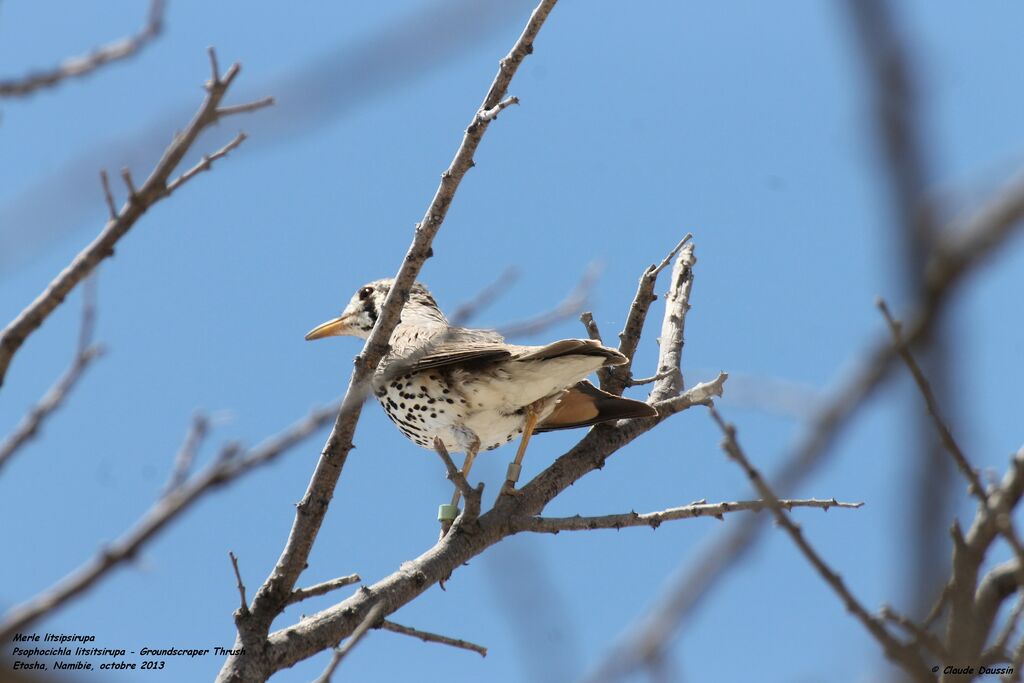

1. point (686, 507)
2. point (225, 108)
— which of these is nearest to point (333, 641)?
point (686, 507)

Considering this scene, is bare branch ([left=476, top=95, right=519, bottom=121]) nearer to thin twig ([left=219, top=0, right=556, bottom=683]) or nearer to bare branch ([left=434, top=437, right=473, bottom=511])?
thin twig ([left=219, top=0, right=556, bottom=683])

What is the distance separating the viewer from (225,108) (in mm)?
2844

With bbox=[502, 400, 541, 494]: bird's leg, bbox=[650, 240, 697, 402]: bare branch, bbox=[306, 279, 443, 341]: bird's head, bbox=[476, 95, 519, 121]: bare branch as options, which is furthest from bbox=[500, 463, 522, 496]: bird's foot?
bbox=[306, 279, 443, 341]: bird's head

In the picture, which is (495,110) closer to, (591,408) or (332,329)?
(591,408)

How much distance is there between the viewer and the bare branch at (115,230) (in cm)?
278

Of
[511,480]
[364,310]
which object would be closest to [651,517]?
[511,480]

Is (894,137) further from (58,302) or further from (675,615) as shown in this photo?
(58,302)

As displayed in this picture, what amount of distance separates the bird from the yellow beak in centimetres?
154

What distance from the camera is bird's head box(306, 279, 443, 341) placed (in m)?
8.20

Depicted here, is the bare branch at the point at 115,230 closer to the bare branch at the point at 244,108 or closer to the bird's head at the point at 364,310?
the bare branch at the point at 244,108

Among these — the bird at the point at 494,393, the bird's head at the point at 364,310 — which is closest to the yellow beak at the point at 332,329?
the bird's head at the point at 364,310

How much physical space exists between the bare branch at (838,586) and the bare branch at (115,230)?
5.16ft

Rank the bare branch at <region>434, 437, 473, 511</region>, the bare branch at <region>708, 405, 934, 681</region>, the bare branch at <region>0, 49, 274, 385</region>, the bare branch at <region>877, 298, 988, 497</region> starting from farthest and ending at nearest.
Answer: the bare branch at <region>434, 437, 473, 511</region> < the bare branch at <region>0, 49, 274, 385</region> < the bare branch at <region>708, 405, 934, 681</region> < the bare branch at <region>877, 298, 988, 497</region>

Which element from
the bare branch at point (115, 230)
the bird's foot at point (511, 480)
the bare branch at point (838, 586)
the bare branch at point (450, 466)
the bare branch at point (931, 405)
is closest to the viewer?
the bare branch at point (931, 405)
